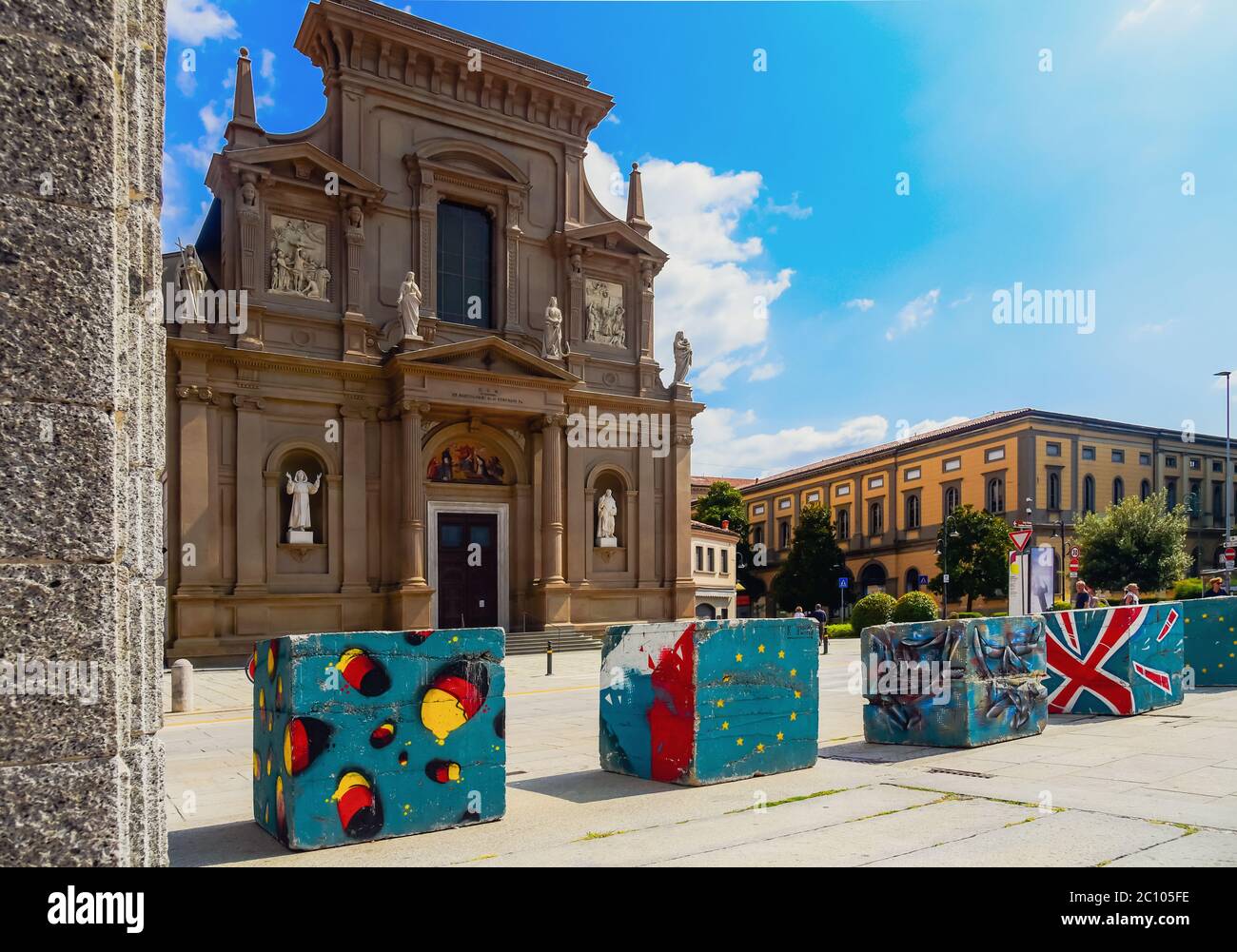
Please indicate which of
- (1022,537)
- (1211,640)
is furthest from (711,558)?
(1211,640)

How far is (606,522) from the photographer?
1336 inches

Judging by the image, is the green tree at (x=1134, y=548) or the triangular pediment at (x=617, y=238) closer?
the triangular pediment at (x=617, y=238)

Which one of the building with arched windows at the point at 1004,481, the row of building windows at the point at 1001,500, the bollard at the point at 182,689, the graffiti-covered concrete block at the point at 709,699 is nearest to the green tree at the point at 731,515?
the building with arched windows at the point at 1004,481

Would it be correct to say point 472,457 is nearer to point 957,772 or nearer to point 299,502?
point 299,502

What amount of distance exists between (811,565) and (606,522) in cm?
3886

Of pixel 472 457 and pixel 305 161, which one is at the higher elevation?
pixel 305 161

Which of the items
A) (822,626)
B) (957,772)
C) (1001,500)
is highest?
(1001,500)

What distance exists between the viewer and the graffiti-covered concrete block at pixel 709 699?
26.8 ft

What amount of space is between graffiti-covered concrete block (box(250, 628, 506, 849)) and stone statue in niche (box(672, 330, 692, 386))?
1159 inches

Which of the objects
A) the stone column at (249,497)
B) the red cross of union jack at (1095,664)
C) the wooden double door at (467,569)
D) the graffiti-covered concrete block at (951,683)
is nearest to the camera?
the graffiti-covered concrete block at (951,683)

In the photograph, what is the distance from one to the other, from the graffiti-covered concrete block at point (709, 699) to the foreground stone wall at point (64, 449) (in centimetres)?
527

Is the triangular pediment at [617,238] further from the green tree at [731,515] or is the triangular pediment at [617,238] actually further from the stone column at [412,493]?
the green tree at [731,515]
